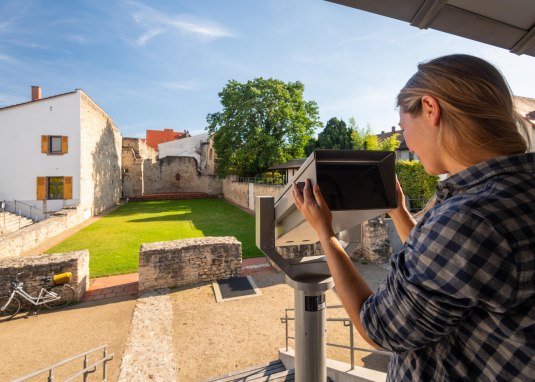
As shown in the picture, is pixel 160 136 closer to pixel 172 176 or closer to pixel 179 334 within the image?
pixel 172 176

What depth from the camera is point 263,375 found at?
14.3 ft

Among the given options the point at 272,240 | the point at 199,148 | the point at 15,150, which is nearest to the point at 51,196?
the point at 15,150

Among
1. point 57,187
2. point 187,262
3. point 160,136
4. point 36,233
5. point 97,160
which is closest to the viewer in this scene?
point 187,262

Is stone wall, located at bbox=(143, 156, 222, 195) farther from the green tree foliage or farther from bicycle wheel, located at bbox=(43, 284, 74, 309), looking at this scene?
bicycle wheel, located at bbox=(43, 284, 74, 309)

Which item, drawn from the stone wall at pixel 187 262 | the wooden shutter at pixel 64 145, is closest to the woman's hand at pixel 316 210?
the stone wall at pixel 187 262

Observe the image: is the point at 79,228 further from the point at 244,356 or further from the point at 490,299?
the point at 490,299

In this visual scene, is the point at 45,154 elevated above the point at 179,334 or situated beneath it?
elevated above

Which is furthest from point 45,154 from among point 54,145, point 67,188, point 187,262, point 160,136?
point 160,136

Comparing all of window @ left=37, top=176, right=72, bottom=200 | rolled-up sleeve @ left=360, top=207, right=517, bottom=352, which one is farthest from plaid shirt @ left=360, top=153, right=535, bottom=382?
window @ left=37, top=176, right=72, bottom=200

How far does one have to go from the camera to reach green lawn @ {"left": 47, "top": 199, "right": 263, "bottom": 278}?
34.3ft

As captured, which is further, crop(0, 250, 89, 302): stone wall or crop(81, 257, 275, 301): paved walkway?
crop(81, 257, 275, 301): paved walkway

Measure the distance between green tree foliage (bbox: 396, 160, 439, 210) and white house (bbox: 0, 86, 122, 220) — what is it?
20.0 m

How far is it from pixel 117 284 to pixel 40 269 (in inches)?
80.0

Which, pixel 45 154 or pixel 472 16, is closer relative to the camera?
pixel 472 16
